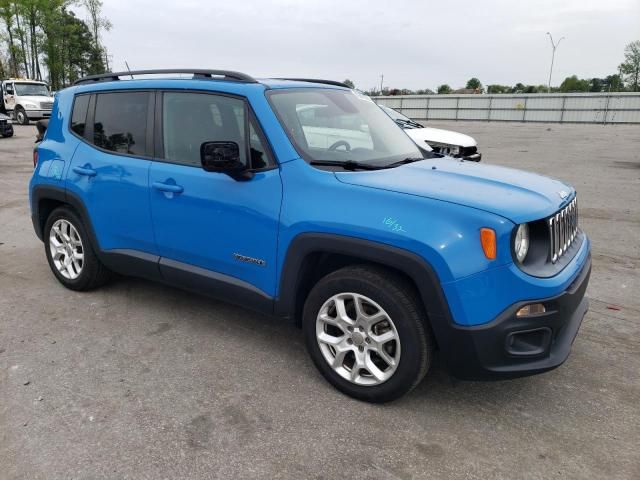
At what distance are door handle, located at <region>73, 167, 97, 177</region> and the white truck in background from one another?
26.1m

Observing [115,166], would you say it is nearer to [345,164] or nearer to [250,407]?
[345,164]

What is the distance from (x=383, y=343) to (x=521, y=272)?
0.80 meters

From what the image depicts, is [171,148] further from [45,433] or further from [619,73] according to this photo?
[619,73]

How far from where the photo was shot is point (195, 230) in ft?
11.3

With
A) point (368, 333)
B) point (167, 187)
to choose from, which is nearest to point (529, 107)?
point (167, 187)

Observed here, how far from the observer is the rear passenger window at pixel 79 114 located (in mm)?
4281

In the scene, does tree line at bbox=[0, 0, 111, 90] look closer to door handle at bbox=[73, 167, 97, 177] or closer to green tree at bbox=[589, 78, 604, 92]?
door handle at bbox=[73, 167, 97, 177]

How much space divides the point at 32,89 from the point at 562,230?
100ft

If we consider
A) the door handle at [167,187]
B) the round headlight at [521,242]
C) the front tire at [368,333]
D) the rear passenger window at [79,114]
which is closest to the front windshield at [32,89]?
the rear passenger window at [79,114]

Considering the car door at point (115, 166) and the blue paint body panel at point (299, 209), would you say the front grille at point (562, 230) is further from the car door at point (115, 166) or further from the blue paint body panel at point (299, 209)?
the car door at point (115, 166)

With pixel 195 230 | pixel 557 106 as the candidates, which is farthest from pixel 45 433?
pixel 557 106

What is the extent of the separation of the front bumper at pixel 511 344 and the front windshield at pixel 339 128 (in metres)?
1.29

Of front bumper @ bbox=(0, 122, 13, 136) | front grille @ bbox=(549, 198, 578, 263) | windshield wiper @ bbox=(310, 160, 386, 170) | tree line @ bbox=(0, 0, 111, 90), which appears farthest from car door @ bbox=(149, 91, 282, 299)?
tree line @ bbox=(0, 0, 111, 90)

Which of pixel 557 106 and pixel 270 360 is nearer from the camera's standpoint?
pixel 270 360
